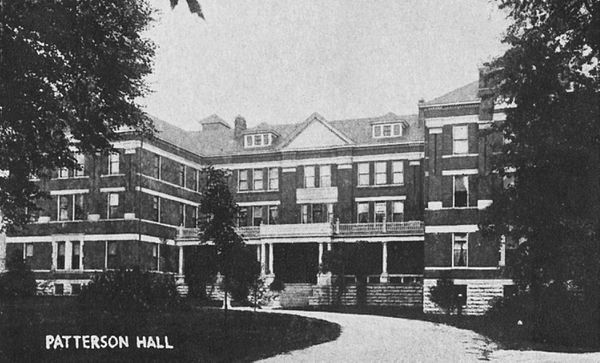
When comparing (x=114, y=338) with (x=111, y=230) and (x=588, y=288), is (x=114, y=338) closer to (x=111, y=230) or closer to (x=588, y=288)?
(x=588, y=288)

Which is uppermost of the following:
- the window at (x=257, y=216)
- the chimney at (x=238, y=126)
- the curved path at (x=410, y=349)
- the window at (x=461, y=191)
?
the chimney at (x=238, y=126)

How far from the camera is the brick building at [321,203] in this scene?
91.2ft

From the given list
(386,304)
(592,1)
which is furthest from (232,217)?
(386,304)

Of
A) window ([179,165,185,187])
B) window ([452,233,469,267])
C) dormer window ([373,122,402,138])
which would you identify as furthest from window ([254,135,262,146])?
window ([452,233,469,267])

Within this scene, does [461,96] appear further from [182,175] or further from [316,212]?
[182,175]

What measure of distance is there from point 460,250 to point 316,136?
44.1ft

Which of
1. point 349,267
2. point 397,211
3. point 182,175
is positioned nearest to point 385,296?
point 349,267

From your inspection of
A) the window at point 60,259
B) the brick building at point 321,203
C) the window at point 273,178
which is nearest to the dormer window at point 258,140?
the brick building at point 321,203

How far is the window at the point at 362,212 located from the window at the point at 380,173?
157 centimetres

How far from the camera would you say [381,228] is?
38.0 metres

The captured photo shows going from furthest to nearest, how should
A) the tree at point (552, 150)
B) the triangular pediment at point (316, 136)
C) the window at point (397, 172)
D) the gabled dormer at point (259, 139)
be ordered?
the gabled dormer at point (259, 139), the triangular pediment at point (316, 136), the window at point (397, 172), the tree at point (552, 150)

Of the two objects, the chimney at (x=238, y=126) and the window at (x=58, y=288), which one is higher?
the chimney at (x=238, y=126)

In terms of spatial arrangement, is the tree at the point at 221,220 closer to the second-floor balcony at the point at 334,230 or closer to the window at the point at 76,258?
the window at the point at 76,258

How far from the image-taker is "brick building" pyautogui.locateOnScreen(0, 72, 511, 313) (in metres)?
27.8
